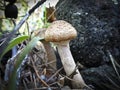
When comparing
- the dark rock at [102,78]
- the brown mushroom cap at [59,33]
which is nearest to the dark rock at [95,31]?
the dark rock at [102,78]

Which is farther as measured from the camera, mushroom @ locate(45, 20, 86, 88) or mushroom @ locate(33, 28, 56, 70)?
mushroom @ locate(33, 28, 56, 70)

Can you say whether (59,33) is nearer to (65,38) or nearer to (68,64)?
(65,38)

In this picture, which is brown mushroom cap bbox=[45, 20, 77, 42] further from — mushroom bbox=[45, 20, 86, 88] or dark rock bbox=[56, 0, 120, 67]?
dark rock bbox=[56, 0, 120, 67]

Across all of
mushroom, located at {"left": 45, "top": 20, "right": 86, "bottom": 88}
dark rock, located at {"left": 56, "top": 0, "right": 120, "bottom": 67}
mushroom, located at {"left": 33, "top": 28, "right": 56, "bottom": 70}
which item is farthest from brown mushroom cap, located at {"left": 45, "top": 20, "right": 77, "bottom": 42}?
dark rock, located at {"left": 56, "top": 0, "right": 120, "bottom": 67}

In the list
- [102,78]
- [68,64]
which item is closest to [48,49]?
[68,64]

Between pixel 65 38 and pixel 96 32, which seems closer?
pixel 65 38

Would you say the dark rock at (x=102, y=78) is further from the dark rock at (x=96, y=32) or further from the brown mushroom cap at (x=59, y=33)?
the brown mushroom cap at (x=59, y=33)
